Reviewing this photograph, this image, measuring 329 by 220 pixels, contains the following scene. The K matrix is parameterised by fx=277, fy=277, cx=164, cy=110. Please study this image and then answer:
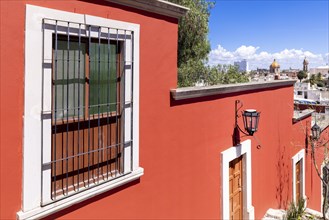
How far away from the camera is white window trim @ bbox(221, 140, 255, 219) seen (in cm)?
516

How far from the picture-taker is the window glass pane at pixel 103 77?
2.94m

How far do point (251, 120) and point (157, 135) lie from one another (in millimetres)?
2423

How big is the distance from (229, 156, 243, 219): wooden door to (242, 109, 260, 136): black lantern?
770 millimetres

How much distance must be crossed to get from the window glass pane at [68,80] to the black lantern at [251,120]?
3505mm

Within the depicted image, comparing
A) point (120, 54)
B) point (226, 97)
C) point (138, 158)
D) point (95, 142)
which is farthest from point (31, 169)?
point (226, 97)

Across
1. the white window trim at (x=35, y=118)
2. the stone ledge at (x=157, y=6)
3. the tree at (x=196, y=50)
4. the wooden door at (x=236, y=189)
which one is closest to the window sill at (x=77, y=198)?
the white window trim at (x=35, y=118)

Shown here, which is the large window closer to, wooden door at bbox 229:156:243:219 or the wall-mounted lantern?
the wall-mounted lantern

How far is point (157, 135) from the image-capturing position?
144 inches

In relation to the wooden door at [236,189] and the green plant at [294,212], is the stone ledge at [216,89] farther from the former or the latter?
the green plant at [294,212]

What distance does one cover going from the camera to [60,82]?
2.65 m

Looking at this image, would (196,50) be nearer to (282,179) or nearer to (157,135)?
(282,179)

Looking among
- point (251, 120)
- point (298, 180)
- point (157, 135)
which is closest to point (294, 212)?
point (298, 180)

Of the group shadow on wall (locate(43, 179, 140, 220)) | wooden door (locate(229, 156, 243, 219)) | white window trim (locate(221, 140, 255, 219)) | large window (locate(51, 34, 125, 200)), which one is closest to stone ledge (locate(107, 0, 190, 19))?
large window (locate(51, 34, 125, 200))

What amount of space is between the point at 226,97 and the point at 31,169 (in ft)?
12.1
